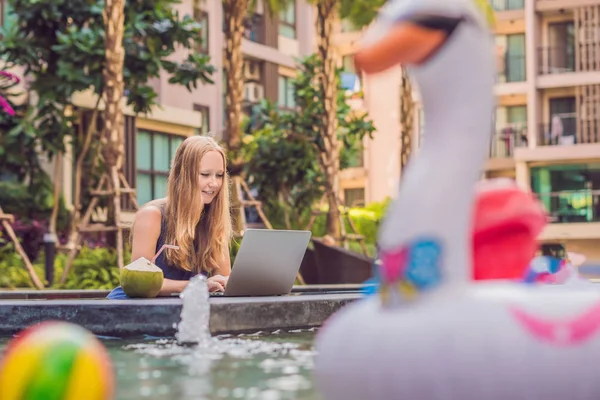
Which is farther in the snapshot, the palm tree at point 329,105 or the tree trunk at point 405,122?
the tree trunk at point 405,122

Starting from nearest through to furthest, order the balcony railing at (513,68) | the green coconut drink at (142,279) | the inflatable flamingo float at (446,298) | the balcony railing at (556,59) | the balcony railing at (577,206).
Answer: the inflatable flamingo float at (446,298) → the green coconut drink at (142,279) → the balcony railing at (577,206) → the balcony railing at (556,59) → the balcony railing at (513,68)

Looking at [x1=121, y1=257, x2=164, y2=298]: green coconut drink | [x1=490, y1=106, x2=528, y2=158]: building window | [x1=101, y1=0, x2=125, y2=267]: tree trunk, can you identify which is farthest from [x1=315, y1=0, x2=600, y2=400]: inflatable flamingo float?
[x1=490, y1=106, x2=528, y2=158]: building window

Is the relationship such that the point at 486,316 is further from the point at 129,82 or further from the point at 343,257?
the point at 129,82

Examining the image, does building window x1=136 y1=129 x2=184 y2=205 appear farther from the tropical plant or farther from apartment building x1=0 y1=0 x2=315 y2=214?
the tropical plant

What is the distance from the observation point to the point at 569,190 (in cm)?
4028

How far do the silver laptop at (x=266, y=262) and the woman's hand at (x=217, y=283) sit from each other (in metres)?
0.12

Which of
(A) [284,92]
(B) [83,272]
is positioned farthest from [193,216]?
(A) [284,92]

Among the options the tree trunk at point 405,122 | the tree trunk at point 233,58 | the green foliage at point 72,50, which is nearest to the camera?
the green foliage at point 72,50

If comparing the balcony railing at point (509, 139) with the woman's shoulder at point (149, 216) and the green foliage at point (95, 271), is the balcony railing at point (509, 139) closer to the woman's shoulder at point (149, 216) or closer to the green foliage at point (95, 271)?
the green foliage at point (95, 271)

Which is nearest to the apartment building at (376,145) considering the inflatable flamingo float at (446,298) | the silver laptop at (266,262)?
the silver laptop at (266,262)

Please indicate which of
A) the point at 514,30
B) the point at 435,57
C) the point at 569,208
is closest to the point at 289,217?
the point at 569,208

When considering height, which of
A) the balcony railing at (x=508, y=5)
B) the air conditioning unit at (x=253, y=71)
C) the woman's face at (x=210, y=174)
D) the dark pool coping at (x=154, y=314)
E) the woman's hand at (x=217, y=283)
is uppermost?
the balcony railing at (x=508, y=5)

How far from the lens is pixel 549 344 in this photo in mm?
2625

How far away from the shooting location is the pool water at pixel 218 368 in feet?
11.8
